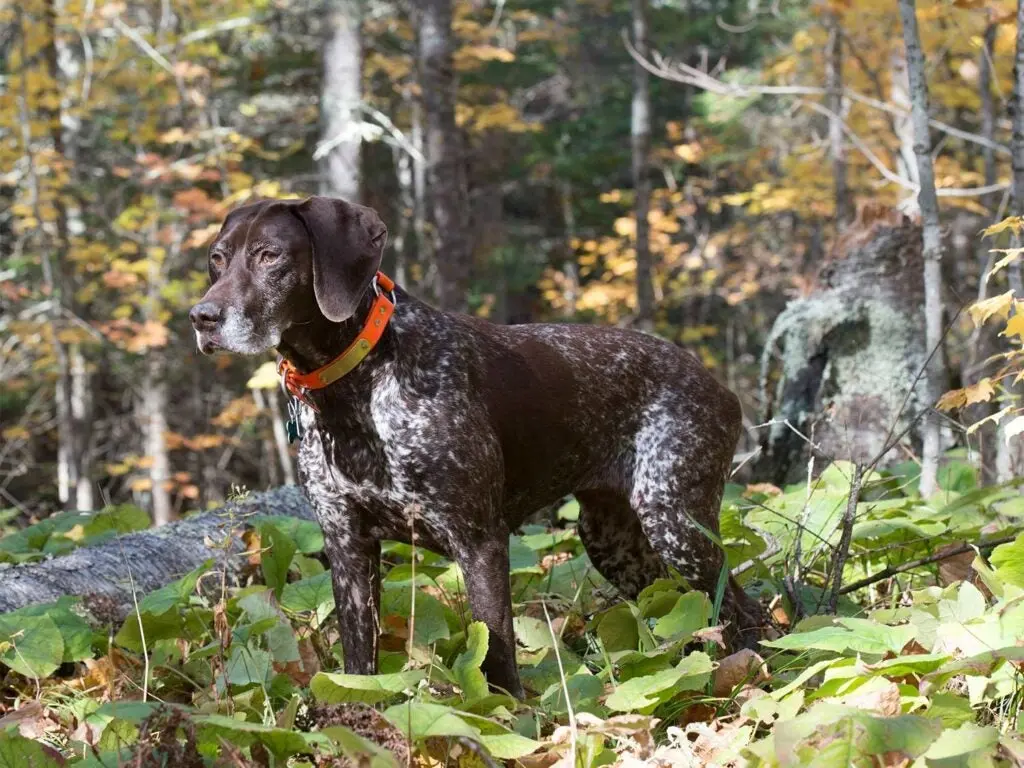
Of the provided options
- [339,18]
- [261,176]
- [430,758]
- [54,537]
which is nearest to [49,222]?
[261,176]

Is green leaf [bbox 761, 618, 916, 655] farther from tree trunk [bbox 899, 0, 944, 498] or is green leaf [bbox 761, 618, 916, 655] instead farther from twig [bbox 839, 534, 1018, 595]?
tree trunk [bbox 899, 0, 944, 498]

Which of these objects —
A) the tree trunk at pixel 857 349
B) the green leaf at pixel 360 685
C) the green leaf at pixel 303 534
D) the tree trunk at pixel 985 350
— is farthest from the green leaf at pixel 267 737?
the tree trunk at pixel 857 349

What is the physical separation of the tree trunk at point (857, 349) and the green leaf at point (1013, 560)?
154 inches

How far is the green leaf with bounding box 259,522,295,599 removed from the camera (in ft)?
15.4

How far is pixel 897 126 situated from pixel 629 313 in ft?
32.7

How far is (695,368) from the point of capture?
15.4ft

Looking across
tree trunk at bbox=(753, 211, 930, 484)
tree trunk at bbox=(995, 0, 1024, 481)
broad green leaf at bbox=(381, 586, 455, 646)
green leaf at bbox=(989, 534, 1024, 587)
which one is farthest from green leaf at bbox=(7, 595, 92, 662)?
tree trunk at bbox=(753, 211, 930, 484)

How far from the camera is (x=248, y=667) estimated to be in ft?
12.0

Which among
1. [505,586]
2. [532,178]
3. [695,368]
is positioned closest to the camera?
[505,586]

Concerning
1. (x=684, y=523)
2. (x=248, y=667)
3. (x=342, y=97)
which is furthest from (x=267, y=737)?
(x=342, y=97)

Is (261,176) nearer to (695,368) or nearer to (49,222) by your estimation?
(49,222)

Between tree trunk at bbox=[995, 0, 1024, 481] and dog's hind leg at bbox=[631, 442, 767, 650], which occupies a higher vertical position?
tree trunk at bbox=[995, 0, 1024, 481]

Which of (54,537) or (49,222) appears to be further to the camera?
(49,222)

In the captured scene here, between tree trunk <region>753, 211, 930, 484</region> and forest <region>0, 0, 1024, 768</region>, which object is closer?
forest <region>0, 0, 1024, 768</region>
